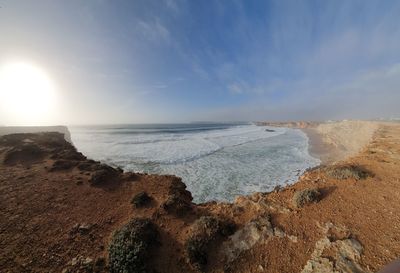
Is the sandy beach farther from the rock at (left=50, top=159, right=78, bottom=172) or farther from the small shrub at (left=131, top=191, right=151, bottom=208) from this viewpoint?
the rock at (left=50, top=159, right=78, bottom=172)

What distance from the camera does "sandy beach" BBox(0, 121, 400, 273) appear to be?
5672mm

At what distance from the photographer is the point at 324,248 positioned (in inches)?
225

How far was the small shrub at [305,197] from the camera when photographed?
7770mm

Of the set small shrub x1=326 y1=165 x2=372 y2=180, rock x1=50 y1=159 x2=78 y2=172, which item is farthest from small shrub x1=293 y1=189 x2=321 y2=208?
rock x1=50 y1=159 x2=78 y2=172

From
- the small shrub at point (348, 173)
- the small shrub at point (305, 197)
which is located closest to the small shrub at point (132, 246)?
the small shrub at point (305, 197)

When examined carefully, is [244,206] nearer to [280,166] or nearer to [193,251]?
[193,251]

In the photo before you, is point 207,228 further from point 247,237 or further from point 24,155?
point 24,155

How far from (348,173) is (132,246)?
10.3 m

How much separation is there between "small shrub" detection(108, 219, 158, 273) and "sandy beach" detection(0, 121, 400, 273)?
33 mm

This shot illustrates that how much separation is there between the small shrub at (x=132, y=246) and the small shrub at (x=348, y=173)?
29.8 ft

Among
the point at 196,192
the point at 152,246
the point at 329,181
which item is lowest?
the point at 196,192

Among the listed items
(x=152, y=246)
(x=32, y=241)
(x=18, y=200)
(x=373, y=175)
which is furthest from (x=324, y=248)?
(x=18, y=200)

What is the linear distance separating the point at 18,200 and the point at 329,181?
49.8ft

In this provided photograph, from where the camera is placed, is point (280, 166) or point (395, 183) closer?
point (395, 183)
